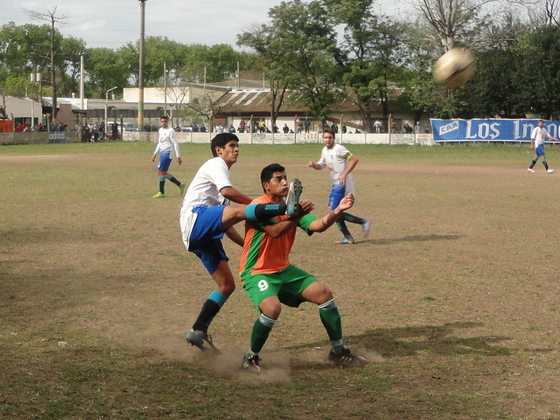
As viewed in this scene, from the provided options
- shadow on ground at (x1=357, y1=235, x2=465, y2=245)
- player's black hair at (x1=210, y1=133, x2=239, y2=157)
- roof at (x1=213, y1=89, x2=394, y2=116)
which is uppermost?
roof at (x1=213, y1=89, x2=394, y2=116)

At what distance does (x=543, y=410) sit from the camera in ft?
17.7

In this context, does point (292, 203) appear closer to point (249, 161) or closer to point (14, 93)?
point (249, 161)

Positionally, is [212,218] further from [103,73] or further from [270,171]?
[103,73]

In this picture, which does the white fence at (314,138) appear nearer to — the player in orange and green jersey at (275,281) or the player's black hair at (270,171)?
the player in orange and green jersey at (275,281)

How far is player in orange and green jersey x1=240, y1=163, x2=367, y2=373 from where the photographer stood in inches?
243

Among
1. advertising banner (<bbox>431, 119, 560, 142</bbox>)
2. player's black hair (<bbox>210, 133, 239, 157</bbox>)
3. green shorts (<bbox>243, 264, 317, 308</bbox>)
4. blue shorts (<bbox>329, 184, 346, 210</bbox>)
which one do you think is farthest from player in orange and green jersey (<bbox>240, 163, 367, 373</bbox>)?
advertising banner (<bbox>431, 119, 560, 142</bbox>)

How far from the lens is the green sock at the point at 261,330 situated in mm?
6145

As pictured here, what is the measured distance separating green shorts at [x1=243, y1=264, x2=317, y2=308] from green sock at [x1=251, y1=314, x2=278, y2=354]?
5.8 inches

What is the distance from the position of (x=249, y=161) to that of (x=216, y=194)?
30412 millimetres

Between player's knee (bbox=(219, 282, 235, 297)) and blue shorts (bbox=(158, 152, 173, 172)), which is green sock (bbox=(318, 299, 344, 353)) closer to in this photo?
player's knee (bbox=(219, 282, 235, 297))

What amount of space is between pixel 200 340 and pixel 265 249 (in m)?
1.07

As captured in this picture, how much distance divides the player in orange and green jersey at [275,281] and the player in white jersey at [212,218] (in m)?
0.30


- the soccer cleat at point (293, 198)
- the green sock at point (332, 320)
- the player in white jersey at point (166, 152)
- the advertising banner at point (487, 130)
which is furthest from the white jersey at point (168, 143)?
the advertising banner at point (487, 130)

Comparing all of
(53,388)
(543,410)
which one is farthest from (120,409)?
(543,410)
